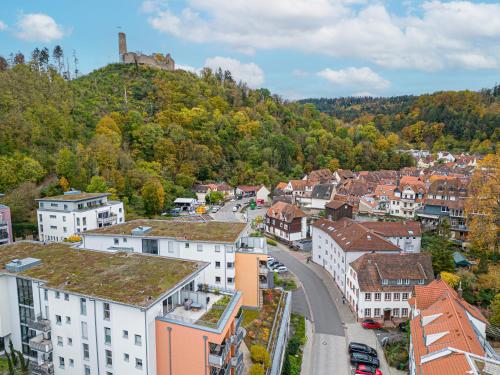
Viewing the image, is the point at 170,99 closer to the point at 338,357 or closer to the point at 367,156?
the point at 367,156

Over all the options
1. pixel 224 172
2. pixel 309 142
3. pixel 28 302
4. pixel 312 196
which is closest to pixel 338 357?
pixel 28 302

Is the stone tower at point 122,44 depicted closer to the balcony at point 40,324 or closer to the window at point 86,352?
the balcony at point 40,324

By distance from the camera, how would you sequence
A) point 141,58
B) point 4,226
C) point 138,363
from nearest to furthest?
point 138,363 → point 4,226 → point 141,58

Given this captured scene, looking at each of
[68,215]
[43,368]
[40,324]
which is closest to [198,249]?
[40,324]

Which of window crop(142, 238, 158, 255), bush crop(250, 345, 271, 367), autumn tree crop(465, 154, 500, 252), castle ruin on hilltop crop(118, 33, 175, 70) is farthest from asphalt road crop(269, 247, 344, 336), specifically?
castle ruin on hilltop crop(118, 33, 175, 70)

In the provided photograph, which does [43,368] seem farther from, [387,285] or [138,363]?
[387,285]

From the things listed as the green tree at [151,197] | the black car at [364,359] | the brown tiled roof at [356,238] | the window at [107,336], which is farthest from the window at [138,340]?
the green tree at [151,197]

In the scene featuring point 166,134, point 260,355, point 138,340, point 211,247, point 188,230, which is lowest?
point 260,355
